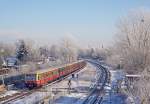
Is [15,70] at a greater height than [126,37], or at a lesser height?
lesser

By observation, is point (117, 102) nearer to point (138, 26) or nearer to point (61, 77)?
point (61, 77)

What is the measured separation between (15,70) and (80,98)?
29.5m

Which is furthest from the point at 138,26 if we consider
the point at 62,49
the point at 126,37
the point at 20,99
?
the point at 62,49

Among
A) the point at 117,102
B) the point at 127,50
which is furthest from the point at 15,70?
the point at 117,102

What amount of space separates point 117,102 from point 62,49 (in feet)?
290

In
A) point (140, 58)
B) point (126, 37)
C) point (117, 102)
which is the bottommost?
point (117, 102)

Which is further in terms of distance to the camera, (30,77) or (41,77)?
(41,77)

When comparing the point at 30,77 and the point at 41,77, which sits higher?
the point at 30,77

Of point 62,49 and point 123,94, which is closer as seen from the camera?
point 123,94

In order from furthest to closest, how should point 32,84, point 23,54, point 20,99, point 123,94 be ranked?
point 23,54 → point 32,84 → point 123,94 → point 20,99

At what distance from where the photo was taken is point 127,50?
5147 cm

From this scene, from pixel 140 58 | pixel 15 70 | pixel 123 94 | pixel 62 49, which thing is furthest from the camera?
pixel 62 49

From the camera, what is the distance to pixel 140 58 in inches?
1837

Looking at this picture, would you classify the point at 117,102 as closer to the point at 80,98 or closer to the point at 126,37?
the point at 80,98
